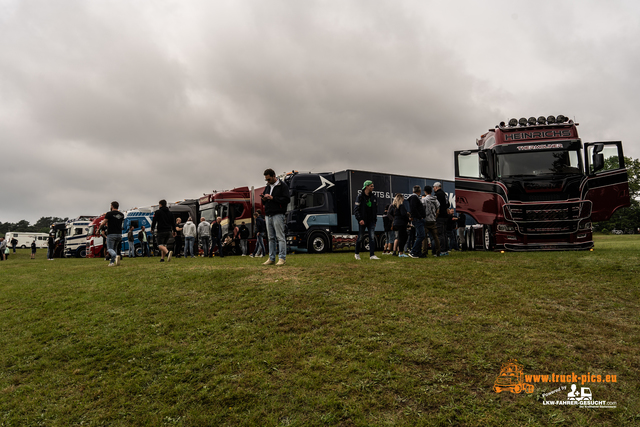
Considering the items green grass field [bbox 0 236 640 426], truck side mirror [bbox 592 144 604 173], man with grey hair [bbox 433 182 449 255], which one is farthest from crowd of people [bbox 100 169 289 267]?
truck side mirror [bbox 592 144 604 173]

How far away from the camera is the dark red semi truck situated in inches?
438

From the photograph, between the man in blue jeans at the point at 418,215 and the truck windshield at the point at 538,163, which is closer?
the man in blue jeans at the point at 418,215

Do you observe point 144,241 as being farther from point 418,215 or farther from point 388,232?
point 418,215

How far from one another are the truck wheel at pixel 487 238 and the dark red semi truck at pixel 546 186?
32cm

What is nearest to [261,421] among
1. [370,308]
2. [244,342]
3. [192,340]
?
[244,342]

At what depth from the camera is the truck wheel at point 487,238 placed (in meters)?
12.6

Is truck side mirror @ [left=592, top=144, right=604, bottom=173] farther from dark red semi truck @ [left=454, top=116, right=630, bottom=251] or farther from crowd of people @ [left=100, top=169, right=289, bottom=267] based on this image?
crowd of people @ [left=100, top=169, right=289, bottom=267]

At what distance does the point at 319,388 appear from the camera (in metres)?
3.96

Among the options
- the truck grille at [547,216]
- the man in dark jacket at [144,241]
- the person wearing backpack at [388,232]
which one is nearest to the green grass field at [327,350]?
the truck grille at [547,216]

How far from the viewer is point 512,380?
12.5ft

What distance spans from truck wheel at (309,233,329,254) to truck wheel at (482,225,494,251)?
691 centimetres

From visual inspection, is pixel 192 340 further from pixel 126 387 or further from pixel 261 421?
pixel 261 421

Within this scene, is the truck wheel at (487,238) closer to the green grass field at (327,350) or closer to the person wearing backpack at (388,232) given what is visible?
the person wearing backpack at (388,232)

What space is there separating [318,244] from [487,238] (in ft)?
24.4
